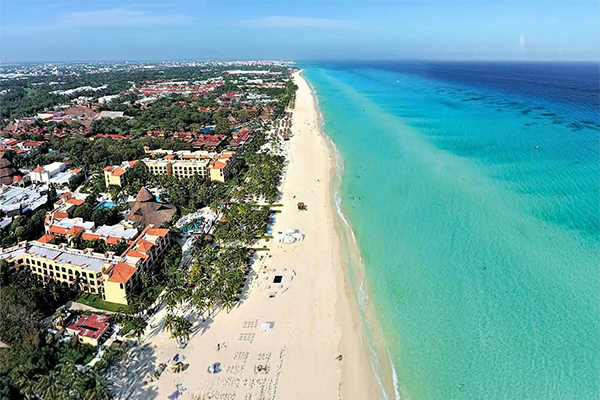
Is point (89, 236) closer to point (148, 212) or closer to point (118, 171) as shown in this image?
point (148, 212)

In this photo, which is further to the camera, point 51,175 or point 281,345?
point 51,175

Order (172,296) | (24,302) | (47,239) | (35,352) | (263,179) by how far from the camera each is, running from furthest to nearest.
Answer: (263,179)
(47,239)
(172,296)
(24,302)
(35,352)

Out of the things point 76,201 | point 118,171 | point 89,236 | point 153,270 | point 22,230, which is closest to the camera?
point 153,270

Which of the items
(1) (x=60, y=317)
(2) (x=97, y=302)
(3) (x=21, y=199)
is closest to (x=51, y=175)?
(3) (x=21, y=199)

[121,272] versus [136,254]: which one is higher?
[136,254]

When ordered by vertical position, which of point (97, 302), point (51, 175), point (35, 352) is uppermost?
point (51, 175)

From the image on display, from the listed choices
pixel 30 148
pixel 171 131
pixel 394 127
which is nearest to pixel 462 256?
pixel 394 127

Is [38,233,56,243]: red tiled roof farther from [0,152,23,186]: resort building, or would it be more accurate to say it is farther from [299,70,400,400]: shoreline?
[0,152,23,186]: resort building
